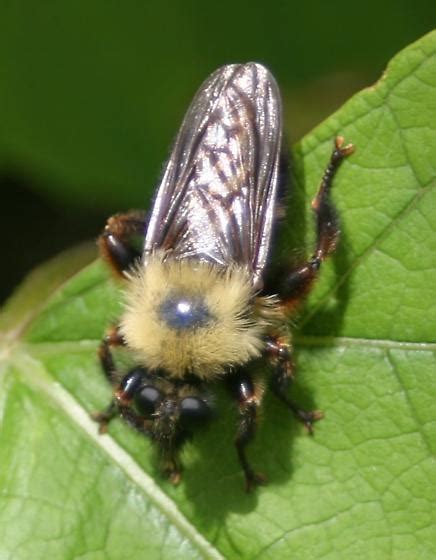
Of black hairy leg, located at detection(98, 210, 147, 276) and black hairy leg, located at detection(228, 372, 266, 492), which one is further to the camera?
black hairy leg, located at detection(98, 210, 147, 276)

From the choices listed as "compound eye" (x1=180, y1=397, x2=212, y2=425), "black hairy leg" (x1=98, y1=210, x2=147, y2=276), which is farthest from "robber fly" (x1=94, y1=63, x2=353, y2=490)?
"black hairy leg" (x1=98, y1=210, x2=147, y2=276)

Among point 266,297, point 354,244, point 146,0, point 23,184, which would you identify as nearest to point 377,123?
point 354,244

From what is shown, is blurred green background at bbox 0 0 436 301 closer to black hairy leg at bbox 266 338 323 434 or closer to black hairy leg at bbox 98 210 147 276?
black hairy leg at bbox 98 210 147 276

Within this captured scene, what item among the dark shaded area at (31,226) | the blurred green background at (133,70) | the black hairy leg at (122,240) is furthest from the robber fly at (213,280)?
the dark shaded area at (31,226)

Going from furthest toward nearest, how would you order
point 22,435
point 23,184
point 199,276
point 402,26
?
1. point 23,184
2. point 402,26
3. point 22,435
4. point 199,276

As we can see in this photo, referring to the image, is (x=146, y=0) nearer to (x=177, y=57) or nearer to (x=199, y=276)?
(x=177, y=57)
